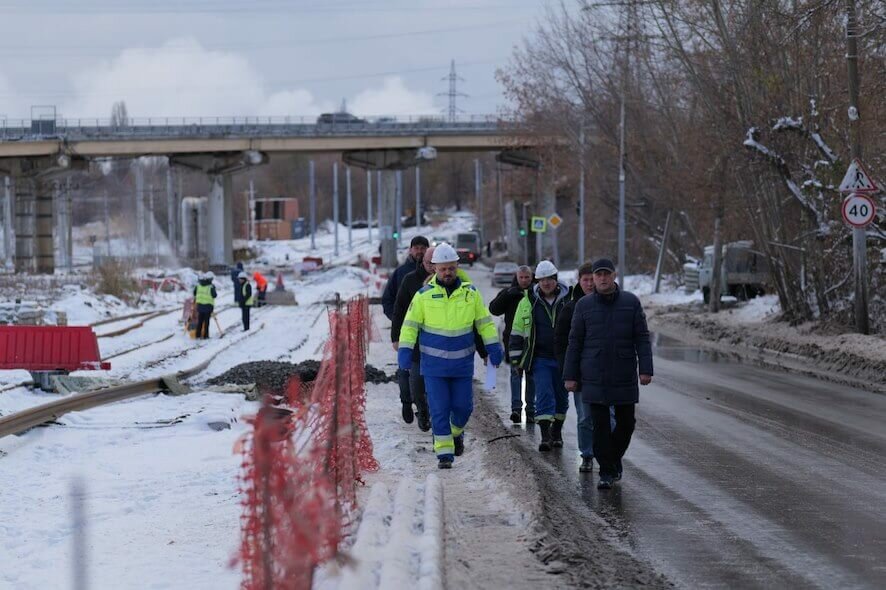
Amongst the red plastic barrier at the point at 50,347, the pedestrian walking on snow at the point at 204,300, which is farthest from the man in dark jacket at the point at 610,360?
the pedestrian walking on snow at the point at 204,300

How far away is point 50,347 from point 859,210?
14466 millimetres

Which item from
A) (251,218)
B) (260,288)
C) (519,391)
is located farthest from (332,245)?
(519,391)

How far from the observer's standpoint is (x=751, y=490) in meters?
10.9

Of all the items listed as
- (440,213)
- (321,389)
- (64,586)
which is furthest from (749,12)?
(440,213)

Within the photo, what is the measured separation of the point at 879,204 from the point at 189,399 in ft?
52.0

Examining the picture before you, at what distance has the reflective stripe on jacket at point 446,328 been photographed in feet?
39.0

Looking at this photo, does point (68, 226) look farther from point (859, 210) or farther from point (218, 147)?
point (859, 210)

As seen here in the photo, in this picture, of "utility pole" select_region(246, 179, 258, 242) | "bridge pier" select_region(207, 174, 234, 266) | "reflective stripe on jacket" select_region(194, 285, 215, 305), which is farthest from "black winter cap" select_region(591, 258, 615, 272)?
"utility pole" select_region(246, 179, 258, 242)

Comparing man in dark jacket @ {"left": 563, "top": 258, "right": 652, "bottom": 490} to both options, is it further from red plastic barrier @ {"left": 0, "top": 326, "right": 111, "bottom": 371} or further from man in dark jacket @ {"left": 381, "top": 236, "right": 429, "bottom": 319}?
red plastic barrier @ {"left": 0, "top": 326, "right": 111, "bottom": 371}

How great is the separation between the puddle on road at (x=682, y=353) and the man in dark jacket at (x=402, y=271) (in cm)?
1214

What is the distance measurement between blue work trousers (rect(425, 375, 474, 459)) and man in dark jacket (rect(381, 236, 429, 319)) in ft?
9.67

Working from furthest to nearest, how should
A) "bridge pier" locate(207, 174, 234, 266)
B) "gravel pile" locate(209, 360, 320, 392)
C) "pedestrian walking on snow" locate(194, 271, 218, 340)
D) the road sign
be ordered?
"bridge pier" locate(207, 174, 234, 266) → "pedestrian walking on snow" locate(194, 271, 218, 340) → the road sign → "gravel pile" locate(209, 360, 320, 392)

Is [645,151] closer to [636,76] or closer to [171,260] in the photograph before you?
[636,76]

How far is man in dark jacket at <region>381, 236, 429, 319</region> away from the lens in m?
14.8
